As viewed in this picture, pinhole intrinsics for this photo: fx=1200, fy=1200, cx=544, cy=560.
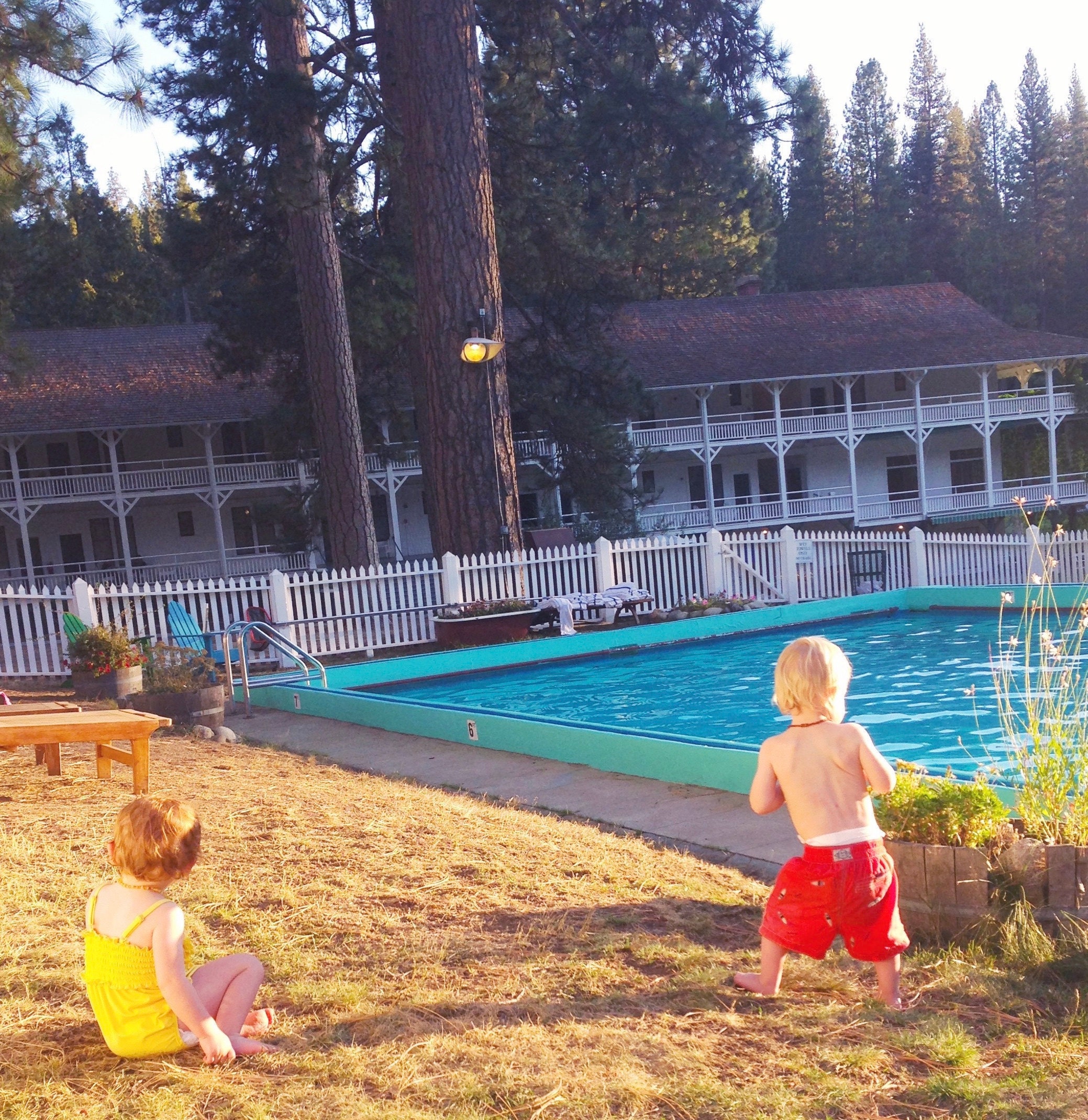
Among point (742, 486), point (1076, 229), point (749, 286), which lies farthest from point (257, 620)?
point (1076, 229)

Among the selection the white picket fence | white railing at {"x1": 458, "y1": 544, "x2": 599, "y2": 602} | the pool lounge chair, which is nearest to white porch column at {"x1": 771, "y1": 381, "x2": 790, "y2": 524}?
the white picket fence

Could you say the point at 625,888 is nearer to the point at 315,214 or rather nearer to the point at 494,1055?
the point at 494,1055

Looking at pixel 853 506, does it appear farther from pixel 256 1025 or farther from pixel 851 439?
pixel 256 1025

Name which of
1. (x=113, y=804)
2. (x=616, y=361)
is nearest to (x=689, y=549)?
(x=616, y=361)

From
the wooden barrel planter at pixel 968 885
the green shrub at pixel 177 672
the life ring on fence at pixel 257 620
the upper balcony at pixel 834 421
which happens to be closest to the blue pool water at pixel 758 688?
the life ring on fence at pixel 257 620

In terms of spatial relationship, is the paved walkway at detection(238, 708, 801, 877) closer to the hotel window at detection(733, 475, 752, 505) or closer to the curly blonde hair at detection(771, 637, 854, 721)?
the curly blonde hair at detection(771, 637, 854, 721)

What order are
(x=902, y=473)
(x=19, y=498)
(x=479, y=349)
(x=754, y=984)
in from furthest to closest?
(x=902, y=473)
(x=19, y=498)
(x=479, y=349)
(x=754, y=984)

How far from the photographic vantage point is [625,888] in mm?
5102

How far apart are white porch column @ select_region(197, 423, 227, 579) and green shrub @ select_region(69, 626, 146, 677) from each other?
21.5 meters

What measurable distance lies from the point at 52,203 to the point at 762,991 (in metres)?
15.8

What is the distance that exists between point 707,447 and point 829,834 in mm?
33054

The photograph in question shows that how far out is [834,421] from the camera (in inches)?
1512

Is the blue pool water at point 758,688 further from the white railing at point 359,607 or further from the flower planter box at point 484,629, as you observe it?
the white railing at point 359,607

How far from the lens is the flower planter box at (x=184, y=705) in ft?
34.1
